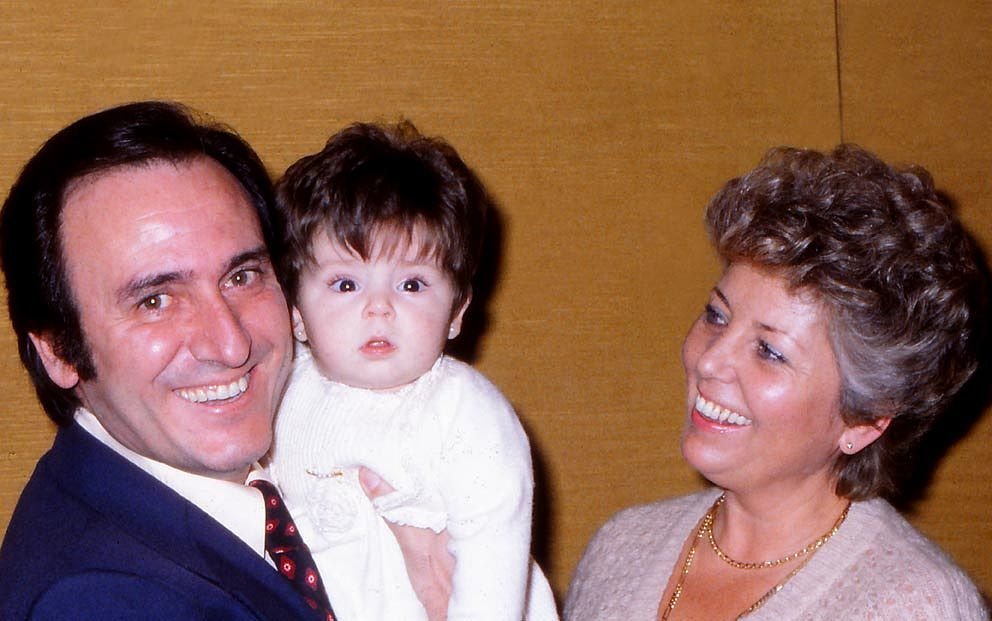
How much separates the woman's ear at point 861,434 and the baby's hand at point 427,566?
0.78 meters

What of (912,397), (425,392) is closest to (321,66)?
(425,392)

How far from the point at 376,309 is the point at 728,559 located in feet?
3.03

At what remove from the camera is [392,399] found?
195cm

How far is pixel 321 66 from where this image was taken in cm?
271

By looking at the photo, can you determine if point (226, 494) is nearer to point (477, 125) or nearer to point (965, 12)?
point (477, 125)

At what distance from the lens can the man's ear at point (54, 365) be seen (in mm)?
1825

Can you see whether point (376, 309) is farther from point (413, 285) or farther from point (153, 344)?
point (153, 344)

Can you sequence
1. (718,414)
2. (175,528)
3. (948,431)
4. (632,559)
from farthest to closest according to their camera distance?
1. (948,431)
2. (632,559)
3. (718,414)
4. (175,528)

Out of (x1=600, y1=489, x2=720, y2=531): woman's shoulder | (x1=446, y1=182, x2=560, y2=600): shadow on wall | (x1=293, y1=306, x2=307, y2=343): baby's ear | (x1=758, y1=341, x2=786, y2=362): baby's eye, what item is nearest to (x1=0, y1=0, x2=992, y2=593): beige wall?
(x1=446, y1=182, x2=560, y2=600): shadow on wall

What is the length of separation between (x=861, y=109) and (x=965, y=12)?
1.33ft

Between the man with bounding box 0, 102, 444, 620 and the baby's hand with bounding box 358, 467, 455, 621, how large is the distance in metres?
0.28

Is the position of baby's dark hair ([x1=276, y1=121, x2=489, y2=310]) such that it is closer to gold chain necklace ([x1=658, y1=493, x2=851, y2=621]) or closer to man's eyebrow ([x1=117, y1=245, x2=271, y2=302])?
man's eyebrow ([x1=117, y1=245, x2=271, y2=302])

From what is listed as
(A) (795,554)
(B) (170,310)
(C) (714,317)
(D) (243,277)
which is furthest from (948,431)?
(B) (170,310)

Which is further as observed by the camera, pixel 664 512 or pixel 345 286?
pixel 664 512
